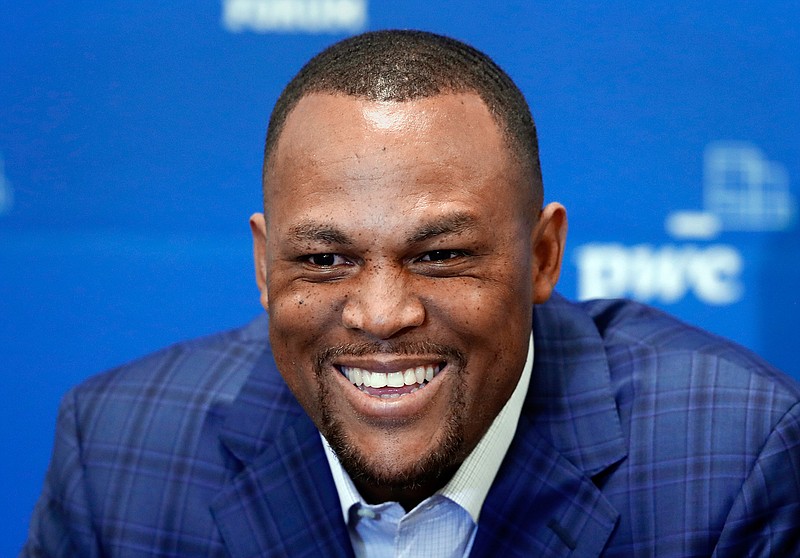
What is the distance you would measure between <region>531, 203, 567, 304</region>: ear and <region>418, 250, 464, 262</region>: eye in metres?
0.18

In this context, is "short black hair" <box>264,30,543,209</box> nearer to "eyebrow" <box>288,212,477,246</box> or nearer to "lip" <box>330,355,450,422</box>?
"eyebrow" <box>288,212,477,246</box>

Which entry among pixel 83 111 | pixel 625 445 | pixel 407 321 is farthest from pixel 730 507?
pixel 83 111

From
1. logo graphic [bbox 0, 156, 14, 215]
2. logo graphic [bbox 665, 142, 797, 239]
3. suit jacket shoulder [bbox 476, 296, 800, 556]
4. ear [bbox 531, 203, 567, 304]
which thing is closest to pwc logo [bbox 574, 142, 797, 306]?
logo graphic [bbox 665, 142, 797, 239]

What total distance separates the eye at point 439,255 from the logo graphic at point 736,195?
821mm

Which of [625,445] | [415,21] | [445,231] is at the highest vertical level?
[415,21]

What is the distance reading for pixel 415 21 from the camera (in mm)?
1878

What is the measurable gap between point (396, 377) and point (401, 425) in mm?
58

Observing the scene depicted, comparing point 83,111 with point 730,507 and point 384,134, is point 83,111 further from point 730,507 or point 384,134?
point 730,507

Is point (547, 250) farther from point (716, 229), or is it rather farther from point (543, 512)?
point (716, 229)

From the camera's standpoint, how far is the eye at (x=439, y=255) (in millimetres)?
1171

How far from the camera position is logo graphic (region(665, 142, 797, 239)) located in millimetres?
1876

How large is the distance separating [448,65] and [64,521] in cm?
89

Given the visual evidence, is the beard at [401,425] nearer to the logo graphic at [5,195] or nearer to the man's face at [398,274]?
the man's face at [398,274]

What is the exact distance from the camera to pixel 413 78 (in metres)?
1.18
